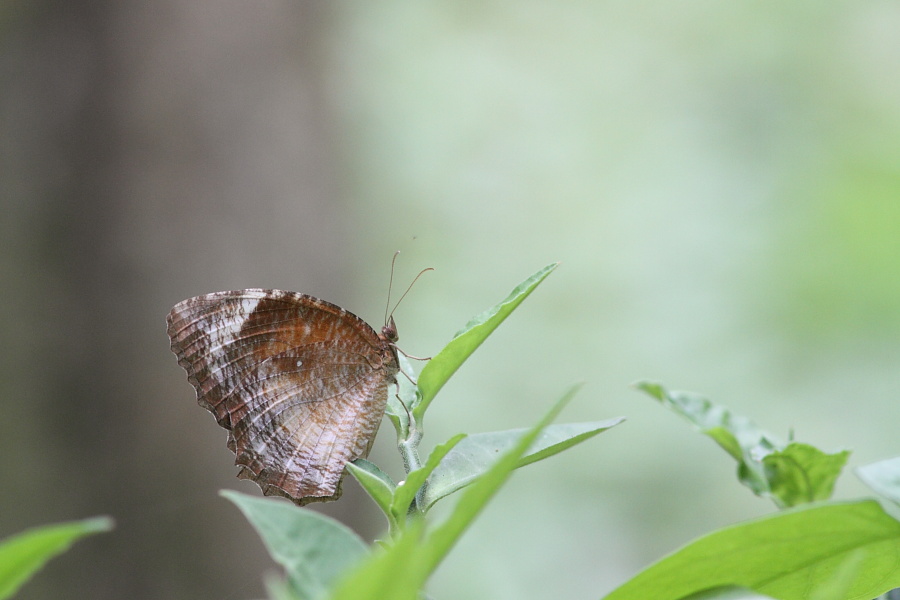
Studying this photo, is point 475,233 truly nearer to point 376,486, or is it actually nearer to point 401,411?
point 401,411

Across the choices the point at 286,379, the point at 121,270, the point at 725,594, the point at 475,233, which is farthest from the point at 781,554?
the point at 475,233

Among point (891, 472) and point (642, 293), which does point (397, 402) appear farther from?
point (642, 293)

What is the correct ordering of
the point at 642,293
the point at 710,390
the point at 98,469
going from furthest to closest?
the point at 642,293 < the point at 710,390 < the point at 98,469

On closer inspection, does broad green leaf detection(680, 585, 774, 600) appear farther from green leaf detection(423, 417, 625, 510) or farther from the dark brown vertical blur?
the dark brown vertical blur

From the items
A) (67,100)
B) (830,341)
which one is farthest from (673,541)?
(67,100)

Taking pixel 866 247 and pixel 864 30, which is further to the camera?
pixel 864 30

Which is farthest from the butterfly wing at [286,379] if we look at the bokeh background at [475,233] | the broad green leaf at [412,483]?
the bokeh background at [475,233]
